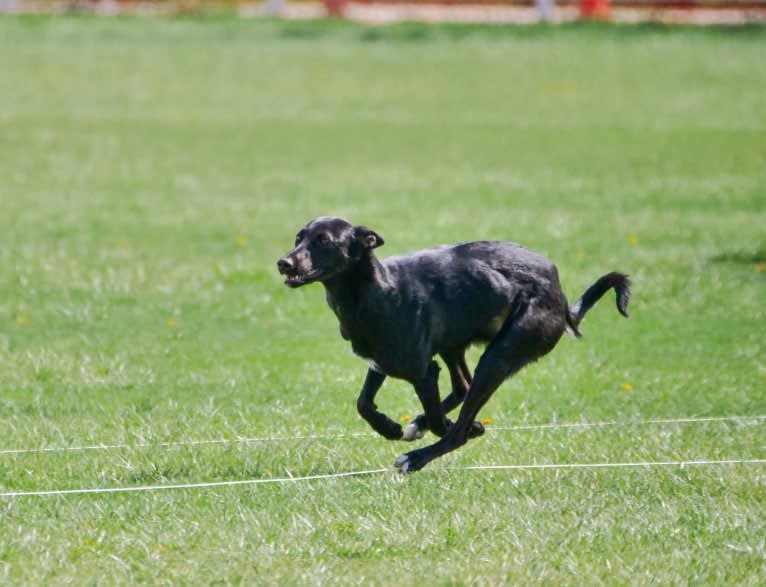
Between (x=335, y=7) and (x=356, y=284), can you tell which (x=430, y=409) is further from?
(x=335, y=7)

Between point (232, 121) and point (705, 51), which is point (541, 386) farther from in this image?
point (705, 51)

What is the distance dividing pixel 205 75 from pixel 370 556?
2148 cm

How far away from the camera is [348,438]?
7.82m

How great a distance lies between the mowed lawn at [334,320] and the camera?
243 inches

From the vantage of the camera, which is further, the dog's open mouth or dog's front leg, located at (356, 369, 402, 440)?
dog's front leg, located at (356, 369, 402, 440)

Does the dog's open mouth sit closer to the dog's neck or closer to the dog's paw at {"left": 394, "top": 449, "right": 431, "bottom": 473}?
the dog's neck

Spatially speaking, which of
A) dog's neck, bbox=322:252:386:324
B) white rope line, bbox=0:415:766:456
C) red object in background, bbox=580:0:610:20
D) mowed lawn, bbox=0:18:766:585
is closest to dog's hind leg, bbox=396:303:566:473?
mowed lawn, bbox=0:18:766:585

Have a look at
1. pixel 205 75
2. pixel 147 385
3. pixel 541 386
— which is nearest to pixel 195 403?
pixel 147 385

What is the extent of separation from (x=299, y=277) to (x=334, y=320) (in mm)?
4593

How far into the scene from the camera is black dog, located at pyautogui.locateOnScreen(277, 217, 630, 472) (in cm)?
688

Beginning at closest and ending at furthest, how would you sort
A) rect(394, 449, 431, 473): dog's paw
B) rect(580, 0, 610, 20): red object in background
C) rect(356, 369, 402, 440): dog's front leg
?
rect(394, 449, 431, 473): dog's paw
rect(356, 369, 402, 440): dog's front leg
rect(580, 0, 610, 20): red object in background

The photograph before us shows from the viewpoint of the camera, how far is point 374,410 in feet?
23.4

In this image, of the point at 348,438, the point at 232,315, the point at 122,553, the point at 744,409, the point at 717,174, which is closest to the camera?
the point at 122,553

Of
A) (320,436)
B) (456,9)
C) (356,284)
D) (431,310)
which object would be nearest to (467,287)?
(431,310)
